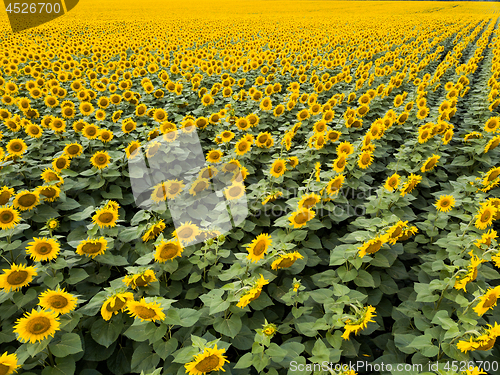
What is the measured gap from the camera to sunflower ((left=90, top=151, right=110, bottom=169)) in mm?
3912

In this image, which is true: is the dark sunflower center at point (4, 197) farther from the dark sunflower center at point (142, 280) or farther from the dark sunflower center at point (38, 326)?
the dark sunflower center at point (142, 280)

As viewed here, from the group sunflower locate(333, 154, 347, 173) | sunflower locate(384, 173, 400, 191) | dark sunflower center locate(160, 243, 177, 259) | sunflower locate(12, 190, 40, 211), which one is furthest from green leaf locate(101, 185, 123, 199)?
sunflower locate(384, 173, 400, 191)

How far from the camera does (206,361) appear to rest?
1.79 meters

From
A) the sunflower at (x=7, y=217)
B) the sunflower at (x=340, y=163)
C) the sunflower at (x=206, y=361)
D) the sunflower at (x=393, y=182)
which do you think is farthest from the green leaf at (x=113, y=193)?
the sunflower at (x=393, y=182)

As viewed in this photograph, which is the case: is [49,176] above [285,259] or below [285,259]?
→ above

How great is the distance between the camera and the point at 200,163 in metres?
4.86

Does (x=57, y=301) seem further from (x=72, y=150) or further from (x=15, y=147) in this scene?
(x=15, y=147)

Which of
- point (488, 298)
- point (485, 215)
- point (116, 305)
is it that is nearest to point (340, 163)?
point (485, 215)

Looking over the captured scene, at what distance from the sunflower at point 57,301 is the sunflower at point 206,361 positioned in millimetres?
1074

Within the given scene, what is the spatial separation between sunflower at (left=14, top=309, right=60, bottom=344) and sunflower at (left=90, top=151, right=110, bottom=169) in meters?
2.41

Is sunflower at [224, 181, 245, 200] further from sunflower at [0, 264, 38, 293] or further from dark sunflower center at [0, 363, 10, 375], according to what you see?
dark sunflower center at [0, 363, 10, 375]

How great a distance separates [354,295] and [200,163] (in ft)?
10.8

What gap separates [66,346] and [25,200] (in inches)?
75.0

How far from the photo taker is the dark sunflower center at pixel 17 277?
2256 millimetres
